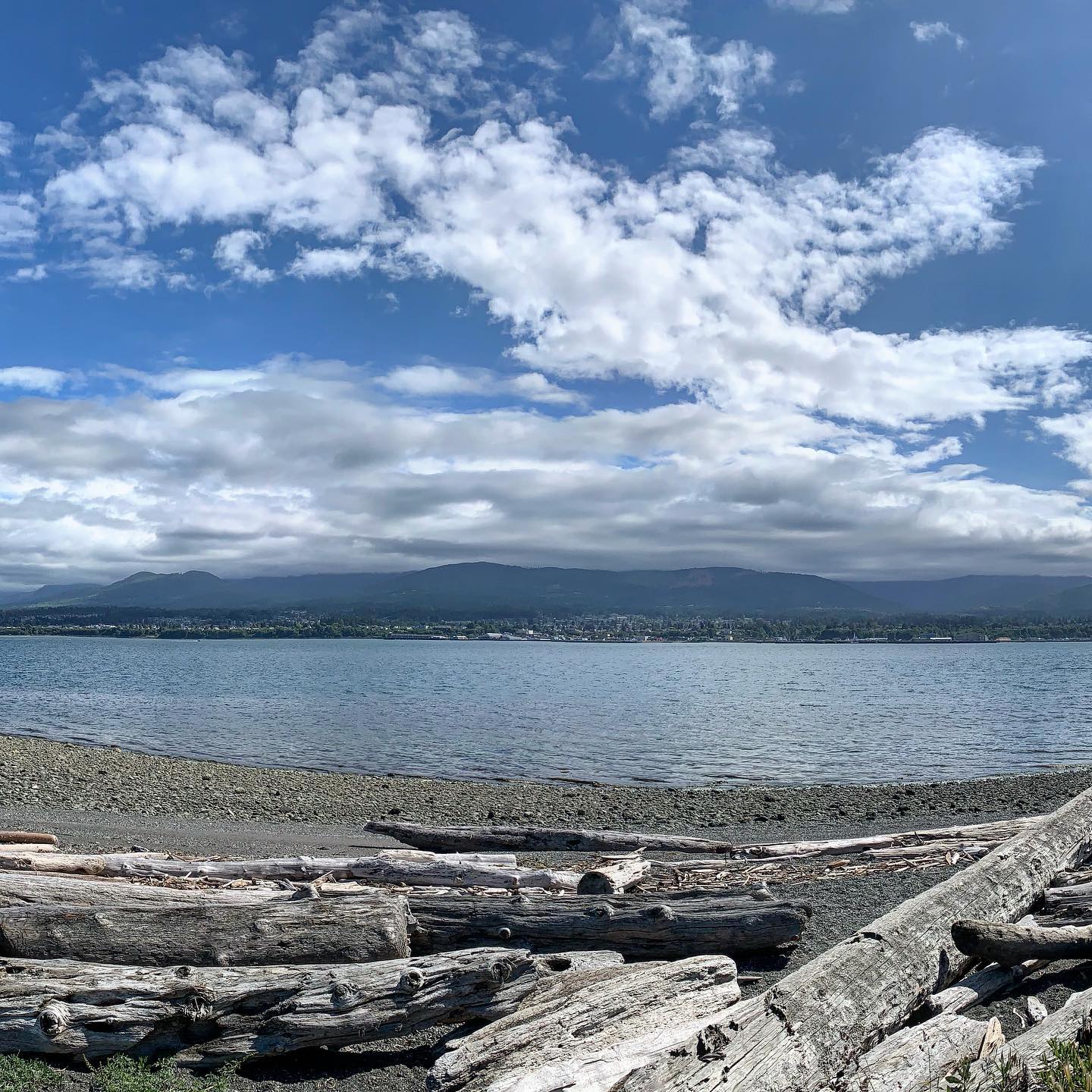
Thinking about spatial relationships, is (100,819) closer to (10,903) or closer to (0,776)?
(0,776)

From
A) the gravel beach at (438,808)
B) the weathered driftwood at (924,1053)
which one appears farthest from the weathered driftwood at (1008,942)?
the weathered driftwood at (924,1053)

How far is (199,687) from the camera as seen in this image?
75.5m

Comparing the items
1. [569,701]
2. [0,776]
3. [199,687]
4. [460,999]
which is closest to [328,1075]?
[460,999]

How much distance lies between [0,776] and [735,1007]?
93.9ft

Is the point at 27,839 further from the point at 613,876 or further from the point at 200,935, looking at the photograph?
the point at 613,876

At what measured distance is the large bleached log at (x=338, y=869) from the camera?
1143cm

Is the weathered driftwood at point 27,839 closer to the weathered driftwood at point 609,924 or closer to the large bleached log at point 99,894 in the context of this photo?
the large bleached log at point 99,894

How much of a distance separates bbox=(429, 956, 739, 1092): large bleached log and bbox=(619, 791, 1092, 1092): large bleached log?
1.10 ft

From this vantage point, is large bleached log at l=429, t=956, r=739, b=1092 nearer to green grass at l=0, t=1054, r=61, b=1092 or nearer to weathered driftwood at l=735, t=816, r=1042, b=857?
green grass at l=0, t=1054, r=61, b=1092

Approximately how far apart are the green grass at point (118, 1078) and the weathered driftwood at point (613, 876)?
4.46 meters

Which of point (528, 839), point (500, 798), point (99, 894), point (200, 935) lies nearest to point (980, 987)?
point (200, 935)

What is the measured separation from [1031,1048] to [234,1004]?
5.77m

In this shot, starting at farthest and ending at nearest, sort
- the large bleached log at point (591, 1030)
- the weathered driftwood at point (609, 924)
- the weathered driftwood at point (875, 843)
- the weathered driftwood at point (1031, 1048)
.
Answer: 1. the weathered driftwood at point (875, 843)
2. the weathered driftwood at point (609, 924)
3. the weathered driftwood at point (1031, 1048)
4. the large bleached log at point (591, 1030)

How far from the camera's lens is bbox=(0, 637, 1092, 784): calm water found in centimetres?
Answer: 3675
